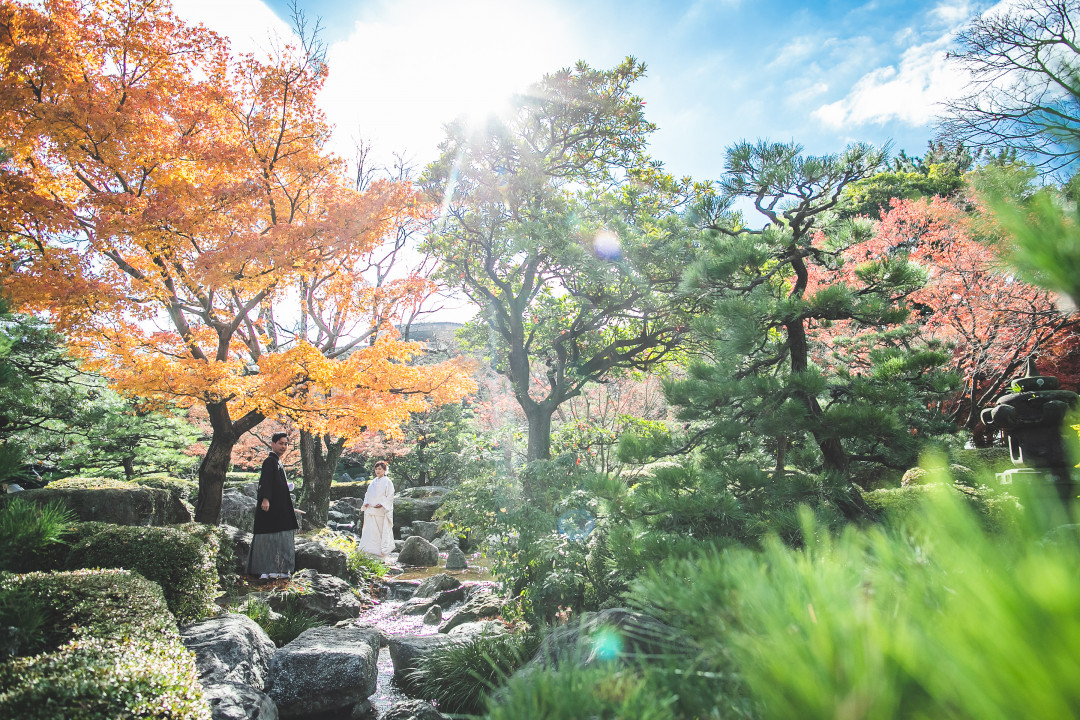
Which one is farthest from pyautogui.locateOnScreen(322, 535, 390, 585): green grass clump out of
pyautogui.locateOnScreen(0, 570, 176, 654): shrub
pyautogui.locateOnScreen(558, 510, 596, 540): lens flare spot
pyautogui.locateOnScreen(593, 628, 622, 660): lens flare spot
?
pyautogui.locateOnScreen(593, 628, 622, 660): lens flare spot

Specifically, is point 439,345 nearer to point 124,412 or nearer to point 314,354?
point 124,412

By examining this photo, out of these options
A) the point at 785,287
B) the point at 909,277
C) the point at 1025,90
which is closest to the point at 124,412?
the point at 785,287

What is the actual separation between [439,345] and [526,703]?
25.4 metres

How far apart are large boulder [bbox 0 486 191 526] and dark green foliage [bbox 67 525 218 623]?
103 inches

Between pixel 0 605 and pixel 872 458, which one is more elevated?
pixel 872 458

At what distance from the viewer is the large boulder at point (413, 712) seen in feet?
11.7

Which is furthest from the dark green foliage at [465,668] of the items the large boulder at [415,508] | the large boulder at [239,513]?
the large boulder at [415,508]

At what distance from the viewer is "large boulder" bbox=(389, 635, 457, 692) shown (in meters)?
4.43

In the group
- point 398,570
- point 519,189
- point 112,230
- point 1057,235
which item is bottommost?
point 398,570

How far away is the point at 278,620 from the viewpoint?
16.7 feet

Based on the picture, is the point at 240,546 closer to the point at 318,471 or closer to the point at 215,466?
the point at 215,466

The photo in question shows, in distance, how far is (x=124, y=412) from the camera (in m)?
10.1

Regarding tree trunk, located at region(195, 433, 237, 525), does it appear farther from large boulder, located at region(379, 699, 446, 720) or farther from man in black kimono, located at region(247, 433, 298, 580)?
large boulder, located at region(379, 699, 446, 720)

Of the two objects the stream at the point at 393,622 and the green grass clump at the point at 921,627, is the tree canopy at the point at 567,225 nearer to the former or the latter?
the stream at the point at 393,622
